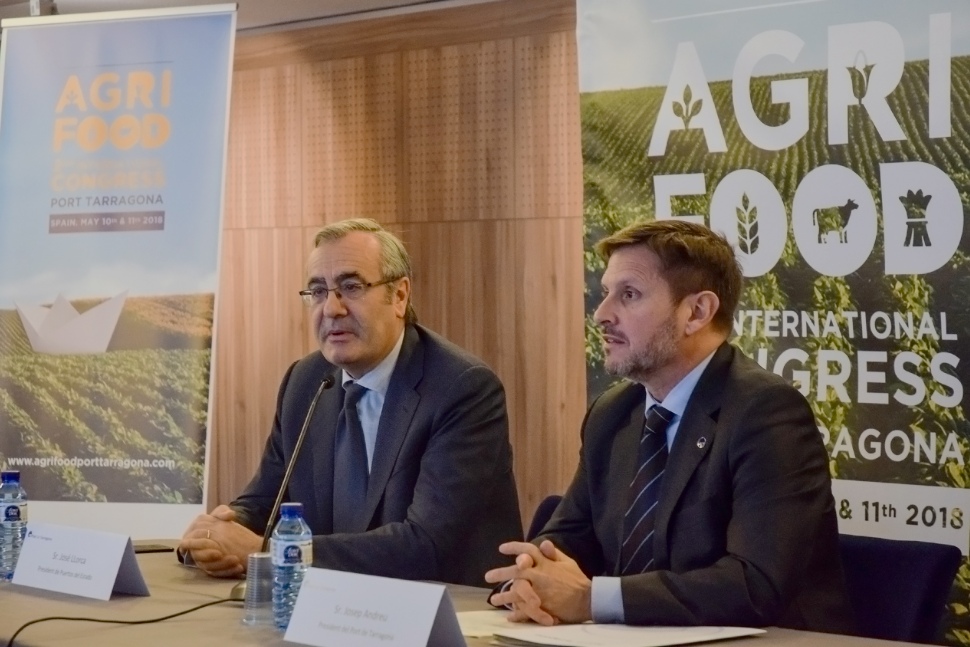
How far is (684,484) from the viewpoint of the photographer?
2.30m

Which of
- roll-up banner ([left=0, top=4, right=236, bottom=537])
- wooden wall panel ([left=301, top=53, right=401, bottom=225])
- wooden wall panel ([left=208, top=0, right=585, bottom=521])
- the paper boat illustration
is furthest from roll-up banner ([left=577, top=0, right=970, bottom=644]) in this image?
the paper boat illustration

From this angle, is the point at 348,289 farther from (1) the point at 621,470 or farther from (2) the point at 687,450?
(2) the point at 687,450

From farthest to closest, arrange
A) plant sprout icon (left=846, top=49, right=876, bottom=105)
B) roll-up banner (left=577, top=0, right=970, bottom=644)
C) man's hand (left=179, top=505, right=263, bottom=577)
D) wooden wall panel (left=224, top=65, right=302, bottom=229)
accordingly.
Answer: wooden wall panel (left=224, top=65, right=302, bottom=229)
plant sprout icon (left=846, top=49, right=876, bottom=105)
roll-up banner (left=577, top=0, right=970, bottom=644)
man's hand (left=179, top=505, right=263, bottom=577)

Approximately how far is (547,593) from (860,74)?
2.08 metres

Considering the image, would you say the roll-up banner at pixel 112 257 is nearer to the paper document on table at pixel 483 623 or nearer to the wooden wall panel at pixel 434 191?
the wooden wall panel at pixel 434 191

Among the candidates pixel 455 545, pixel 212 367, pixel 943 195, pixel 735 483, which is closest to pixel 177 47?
pixel 212 367

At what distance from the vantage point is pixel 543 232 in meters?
4.71

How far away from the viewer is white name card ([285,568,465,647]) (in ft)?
5.57

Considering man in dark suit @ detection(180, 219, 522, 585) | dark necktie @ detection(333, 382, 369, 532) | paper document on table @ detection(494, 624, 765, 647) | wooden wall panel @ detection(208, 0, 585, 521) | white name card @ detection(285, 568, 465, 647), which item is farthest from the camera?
wooden wall panel @ detection(208, 0, 585, 521)

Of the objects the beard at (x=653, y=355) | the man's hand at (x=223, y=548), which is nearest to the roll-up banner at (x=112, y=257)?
the man's hand at (x=223, y=548)

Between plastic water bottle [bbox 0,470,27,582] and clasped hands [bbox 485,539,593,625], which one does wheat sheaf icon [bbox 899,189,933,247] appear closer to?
clasped hands [bbox 485,539,593,625]

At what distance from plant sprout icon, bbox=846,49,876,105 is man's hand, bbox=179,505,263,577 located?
2.09m

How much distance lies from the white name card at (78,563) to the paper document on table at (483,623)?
675 mm

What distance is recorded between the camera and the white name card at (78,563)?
232cm
